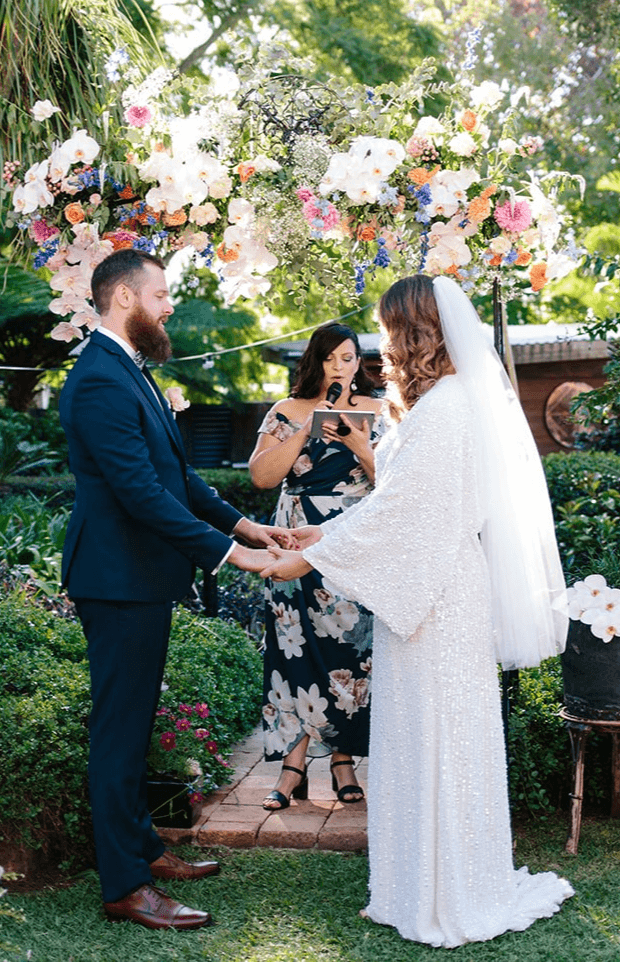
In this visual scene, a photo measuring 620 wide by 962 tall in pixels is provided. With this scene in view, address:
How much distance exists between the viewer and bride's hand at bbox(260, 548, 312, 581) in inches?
145

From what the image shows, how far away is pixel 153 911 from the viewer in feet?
11.3

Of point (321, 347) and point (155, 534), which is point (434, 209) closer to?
point (321, 347)

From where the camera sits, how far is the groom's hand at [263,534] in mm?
4105

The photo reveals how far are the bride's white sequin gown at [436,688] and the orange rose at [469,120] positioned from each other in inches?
45.2

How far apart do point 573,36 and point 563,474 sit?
15.2 metres

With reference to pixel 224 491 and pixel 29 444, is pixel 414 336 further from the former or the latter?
pixel 29 444

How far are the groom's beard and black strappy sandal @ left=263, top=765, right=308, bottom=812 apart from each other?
6.40ft

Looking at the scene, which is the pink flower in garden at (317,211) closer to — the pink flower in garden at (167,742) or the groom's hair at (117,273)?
the groom's hair at (117,273)

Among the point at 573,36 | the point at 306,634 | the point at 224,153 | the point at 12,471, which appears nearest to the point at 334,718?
the point at 306,634

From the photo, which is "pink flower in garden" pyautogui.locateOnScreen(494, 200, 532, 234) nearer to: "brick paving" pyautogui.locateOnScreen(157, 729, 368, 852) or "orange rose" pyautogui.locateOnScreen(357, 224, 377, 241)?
"orange rose" pyautogui.locateOnScreen(357, 224, 377, 241)

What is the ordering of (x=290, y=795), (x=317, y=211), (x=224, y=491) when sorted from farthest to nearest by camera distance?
(x=224, y=491)
(x=290, y=795)
(x=317, y=211)

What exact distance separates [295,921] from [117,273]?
223 cm

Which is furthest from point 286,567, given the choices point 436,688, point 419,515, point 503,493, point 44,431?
point 44,431

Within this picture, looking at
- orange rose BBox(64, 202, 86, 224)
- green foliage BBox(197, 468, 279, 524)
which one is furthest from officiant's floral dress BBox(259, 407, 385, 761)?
green foliage BBox(197, 468, 279, 524)
